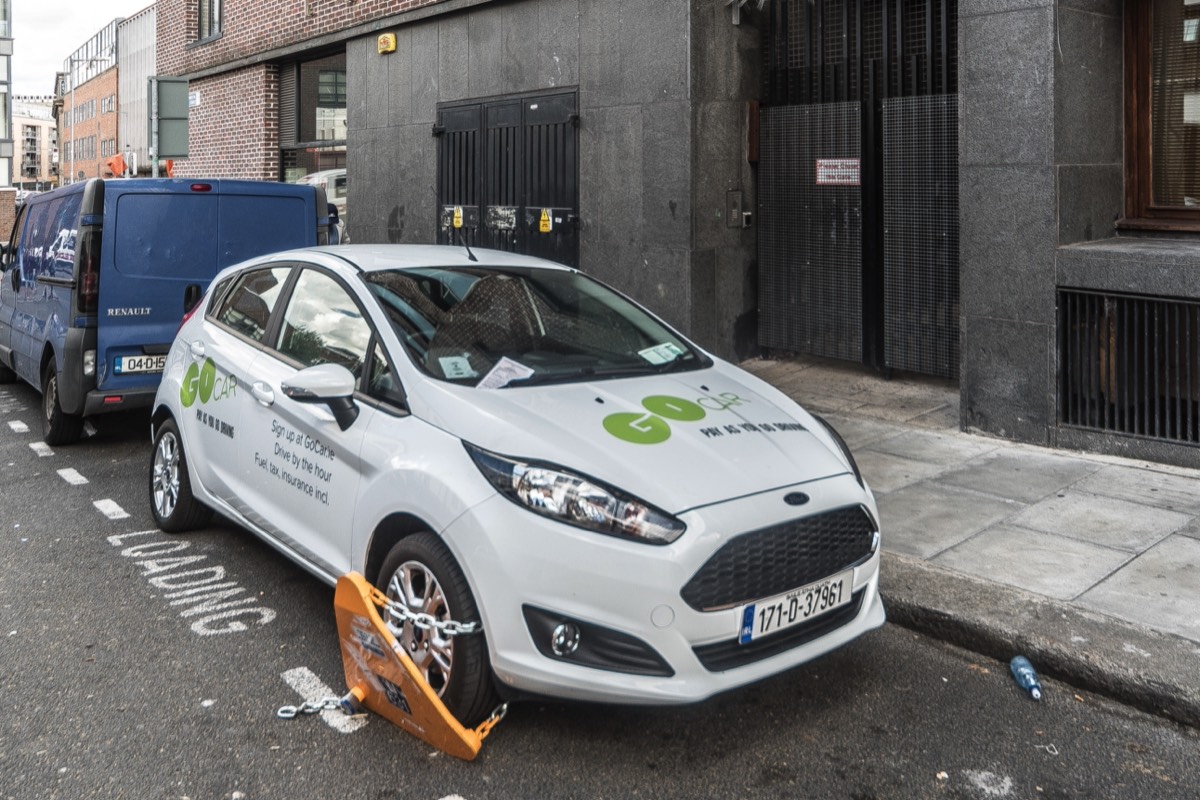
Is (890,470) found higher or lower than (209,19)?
lower

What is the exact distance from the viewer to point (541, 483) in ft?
12.3

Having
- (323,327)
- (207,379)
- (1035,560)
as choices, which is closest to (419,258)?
(323,327)

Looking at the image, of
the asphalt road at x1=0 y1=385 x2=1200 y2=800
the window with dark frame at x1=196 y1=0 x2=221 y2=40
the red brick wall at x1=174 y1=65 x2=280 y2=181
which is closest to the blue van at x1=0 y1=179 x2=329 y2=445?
the asphalt road at x1=0 y1=385 x2=1200 y2=800

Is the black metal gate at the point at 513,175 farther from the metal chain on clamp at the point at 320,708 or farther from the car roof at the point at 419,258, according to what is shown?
the metal chain on clamp at the point at 320,708

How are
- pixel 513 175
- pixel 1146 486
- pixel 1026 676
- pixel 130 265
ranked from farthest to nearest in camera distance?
1. pixel 513 175
2. pixel 130 265
3. pixel 1146 486
4. pixel 1026 676

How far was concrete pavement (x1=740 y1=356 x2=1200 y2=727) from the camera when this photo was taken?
14.6 ft

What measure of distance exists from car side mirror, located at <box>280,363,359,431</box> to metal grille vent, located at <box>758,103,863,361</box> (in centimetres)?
636

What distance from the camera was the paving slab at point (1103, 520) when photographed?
585 cm

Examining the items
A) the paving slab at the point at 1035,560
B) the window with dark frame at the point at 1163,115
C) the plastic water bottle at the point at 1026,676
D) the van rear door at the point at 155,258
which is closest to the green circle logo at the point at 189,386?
the van rear door at the point at 155,258

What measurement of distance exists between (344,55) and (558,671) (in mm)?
14222

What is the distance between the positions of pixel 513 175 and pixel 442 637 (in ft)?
30.9

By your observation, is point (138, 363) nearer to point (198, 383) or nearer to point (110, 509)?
point (110, 509)

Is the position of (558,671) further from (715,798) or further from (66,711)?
(66,711)

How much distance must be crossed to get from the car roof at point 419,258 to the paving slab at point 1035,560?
2397 mm
